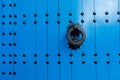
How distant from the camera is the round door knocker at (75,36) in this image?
2277mm

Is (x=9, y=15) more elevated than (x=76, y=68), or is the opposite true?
(x=9, y=15)

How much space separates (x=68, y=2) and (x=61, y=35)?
0.25 metres

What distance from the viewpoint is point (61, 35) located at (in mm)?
2402

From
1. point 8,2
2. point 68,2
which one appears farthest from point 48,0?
point 8,2

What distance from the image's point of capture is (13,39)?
245cm

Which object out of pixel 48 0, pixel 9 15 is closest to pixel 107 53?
pixel 48 0

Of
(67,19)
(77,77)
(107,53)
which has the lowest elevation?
(77,77)

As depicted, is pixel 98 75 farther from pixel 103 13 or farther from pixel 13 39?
pixel 13 39

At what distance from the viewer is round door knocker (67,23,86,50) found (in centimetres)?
228

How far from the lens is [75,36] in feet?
7.65

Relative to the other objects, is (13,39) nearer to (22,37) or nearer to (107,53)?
(22,37)

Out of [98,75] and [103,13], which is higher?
[103,13]

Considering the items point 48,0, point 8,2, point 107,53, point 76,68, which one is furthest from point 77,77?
point 8,2

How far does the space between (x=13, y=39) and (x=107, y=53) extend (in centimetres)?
70
